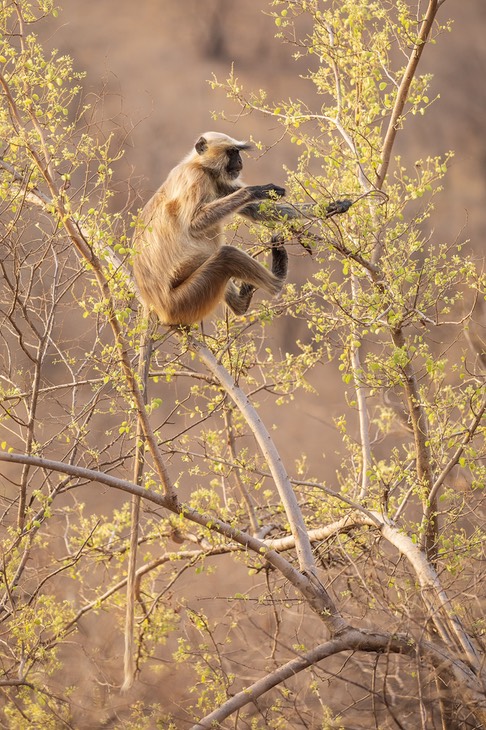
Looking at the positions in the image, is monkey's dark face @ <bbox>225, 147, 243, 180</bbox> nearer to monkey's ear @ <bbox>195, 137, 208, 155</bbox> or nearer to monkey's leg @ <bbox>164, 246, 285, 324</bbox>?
monkey's ear @ <bbox>195, 137, 208, 155</bbox>

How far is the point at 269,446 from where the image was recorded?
12.1 feet

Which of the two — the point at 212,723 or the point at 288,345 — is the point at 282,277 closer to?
the point at 212,723

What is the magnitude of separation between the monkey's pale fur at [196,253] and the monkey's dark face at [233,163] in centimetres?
5

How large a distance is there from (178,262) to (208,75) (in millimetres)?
8095

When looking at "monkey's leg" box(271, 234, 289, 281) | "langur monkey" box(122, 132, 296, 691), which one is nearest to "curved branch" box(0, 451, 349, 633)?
"langur monkey" box(122, 132, 296, 691)

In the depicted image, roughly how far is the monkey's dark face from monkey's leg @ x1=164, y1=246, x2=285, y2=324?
2.48 feet

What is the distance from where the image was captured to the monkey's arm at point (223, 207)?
177 inches

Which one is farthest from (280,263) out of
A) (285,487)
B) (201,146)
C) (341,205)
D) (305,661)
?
(305,661)

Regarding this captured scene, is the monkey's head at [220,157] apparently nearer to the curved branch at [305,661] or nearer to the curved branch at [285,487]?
the curved branch at [285,487]

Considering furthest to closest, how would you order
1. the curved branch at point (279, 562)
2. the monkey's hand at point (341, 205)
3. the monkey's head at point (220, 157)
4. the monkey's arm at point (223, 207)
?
the monkey's head at point (220, 157) < the monkey's arm at point (223, 207) < the monkey's hand at point (341, 205) < the curved branch at point (279, 562)

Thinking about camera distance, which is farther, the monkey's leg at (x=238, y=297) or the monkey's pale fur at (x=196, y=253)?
the monkey's leg at (x=238, y=297)

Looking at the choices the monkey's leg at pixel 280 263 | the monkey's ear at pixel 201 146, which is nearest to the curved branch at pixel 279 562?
the monkey's leg at pixel 280 263

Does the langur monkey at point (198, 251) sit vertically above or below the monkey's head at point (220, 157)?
below

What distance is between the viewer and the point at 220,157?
5.18 meters
